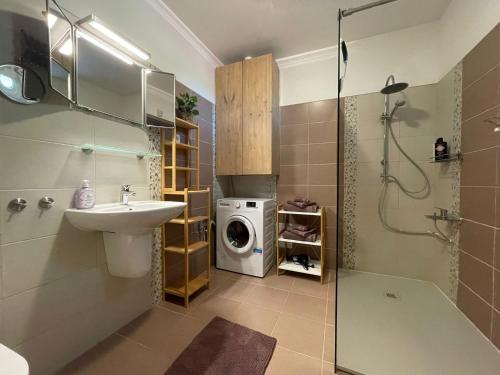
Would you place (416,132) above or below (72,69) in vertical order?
below

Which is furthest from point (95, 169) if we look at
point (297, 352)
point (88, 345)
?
point (297, 352)

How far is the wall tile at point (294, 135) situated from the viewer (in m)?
2.38

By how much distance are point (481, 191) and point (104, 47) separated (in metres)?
2.60

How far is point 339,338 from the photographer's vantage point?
1.23 m

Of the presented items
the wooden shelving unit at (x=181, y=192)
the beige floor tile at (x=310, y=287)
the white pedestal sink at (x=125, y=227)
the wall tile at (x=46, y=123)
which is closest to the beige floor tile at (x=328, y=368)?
the beige floor tile at (x=310, y=287)

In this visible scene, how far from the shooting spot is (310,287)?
6.38 feet

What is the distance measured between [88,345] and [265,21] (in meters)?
2.73

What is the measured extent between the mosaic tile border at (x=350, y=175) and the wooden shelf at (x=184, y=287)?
1.55 m

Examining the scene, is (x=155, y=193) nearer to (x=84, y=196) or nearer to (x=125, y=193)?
(x=125, y=193)

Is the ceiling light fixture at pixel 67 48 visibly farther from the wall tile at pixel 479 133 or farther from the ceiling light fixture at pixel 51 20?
the wall tile at pixel 479 133

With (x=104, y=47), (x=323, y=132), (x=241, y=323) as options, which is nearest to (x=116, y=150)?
(x=104, y=47)

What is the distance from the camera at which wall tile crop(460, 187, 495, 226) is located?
1.23 meters

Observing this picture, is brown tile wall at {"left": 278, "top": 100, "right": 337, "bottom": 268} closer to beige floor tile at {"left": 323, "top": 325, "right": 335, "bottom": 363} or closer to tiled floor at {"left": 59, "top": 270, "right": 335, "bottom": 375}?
tiled floor at {"left": 59, "top": 270, "right": 335, "bottom": 375}

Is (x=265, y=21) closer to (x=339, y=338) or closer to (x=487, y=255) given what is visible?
(x=487, y=255)
